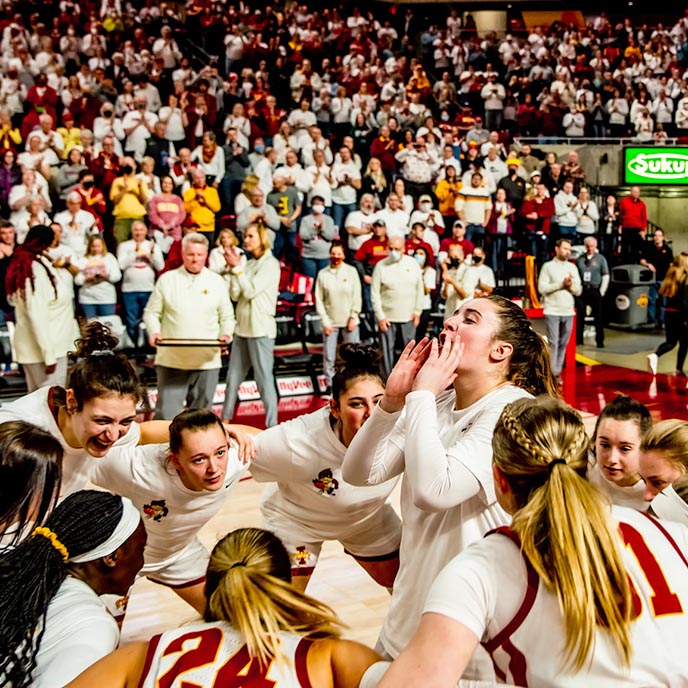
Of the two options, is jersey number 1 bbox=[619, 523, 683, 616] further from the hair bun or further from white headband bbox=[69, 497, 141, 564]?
the hair bun

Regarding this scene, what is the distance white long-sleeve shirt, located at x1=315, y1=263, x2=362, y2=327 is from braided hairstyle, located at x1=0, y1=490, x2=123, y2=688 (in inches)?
279

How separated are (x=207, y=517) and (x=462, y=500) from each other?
1.79 m

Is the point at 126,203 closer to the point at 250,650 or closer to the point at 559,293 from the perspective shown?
the point at 559,293

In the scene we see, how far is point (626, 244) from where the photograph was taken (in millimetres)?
15609

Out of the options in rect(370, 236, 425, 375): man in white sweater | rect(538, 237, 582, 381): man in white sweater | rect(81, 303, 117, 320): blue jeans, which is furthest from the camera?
rect(538, 237, 582, 381): man in white sweater

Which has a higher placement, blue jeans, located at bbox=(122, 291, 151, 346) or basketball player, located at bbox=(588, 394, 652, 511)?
basketball player, located at bbox=(588, 394, 652, 511)

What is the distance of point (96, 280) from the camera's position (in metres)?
9.10

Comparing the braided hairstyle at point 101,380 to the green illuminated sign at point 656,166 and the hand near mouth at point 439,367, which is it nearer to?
the hand near mouth at point 439,367

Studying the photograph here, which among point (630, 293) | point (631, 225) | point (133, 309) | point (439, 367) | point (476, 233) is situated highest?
point (439, 367)

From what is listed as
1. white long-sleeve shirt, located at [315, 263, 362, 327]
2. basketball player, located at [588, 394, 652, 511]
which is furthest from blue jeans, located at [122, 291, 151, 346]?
basketball player, located at [588, 394, 652, 511]

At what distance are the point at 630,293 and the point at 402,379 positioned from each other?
41.4 feet

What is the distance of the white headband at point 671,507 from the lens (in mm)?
2441

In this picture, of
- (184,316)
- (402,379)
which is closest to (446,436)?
(402,379)

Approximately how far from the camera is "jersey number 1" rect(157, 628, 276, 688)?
177 cm
